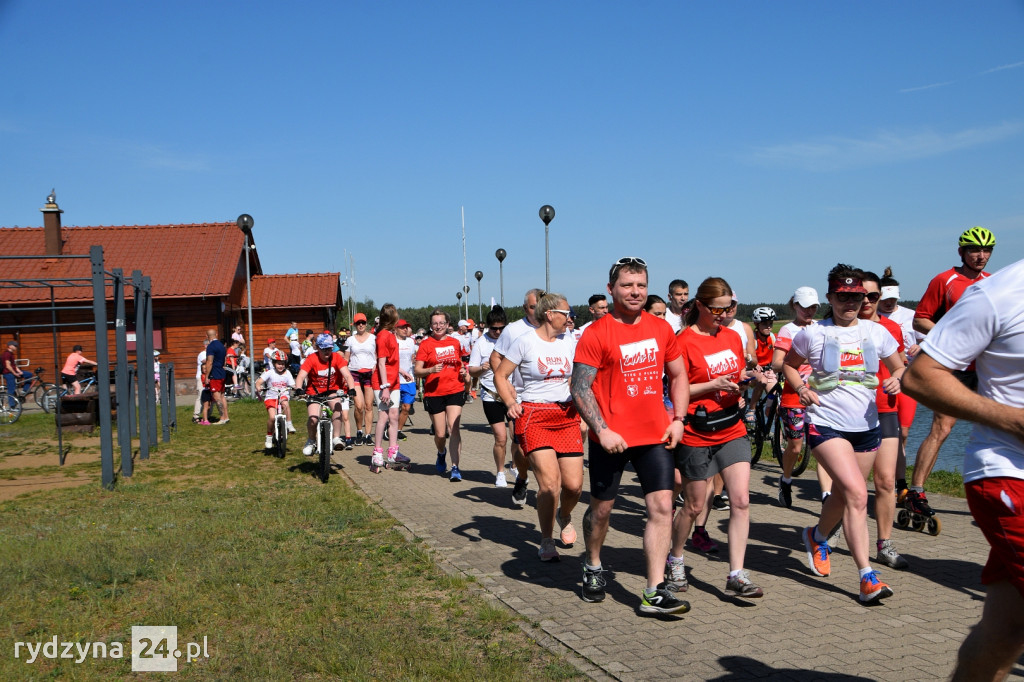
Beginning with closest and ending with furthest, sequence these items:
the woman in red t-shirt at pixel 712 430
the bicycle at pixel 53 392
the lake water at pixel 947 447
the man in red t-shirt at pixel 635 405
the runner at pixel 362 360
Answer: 1. the man in red t-shirt at pixel 635 405
2. the woman in red t-shirt at pixel 712 430
3. the lake water at pixel 947 447
4. the runner at pixel 362 360
5. the bicycle at pixel 53 392

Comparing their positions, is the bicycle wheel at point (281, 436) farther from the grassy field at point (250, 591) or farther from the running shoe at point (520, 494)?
the running shoe at point (520, 494)

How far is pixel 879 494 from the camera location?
6379 mm

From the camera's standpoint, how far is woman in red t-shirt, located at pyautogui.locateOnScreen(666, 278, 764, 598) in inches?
221

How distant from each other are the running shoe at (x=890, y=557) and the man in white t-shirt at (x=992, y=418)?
3599 mm

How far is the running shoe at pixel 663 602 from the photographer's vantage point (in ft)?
16.9

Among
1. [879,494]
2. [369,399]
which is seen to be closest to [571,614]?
[879,494]

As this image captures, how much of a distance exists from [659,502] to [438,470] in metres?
6.92

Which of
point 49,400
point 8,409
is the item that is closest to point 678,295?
point 8,409

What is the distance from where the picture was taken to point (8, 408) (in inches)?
894

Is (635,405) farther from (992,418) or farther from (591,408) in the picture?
(992,418)

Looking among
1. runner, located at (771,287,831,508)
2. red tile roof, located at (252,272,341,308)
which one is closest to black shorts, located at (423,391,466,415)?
runner, located at (771,287,831,508)

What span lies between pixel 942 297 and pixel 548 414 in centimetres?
347

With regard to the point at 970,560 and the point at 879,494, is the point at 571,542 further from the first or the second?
the point at 970,560

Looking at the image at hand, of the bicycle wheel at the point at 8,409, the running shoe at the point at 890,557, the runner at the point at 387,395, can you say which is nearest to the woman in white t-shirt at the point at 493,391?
the runner at the point at 387,395
